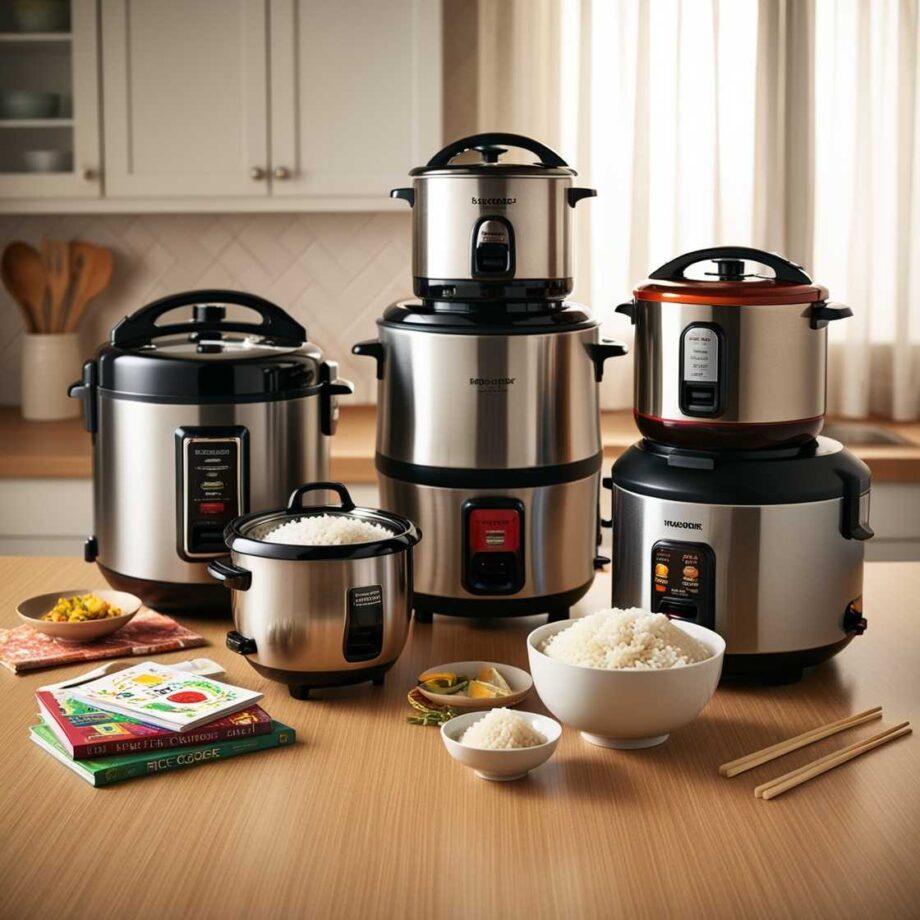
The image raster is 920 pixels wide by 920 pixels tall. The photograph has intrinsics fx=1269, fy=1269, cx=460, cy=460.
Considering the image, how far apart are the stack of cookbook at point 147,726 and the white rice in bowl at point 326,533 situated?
Result: 0.52 feet

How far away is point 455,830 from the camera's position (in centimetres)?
104

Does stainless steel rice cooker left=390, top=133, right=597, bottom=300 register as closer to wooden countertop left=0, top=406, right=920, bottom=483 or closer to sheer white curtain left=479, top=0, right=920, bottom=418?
wooden countertop left=0, top=406, right=920, bottom=483

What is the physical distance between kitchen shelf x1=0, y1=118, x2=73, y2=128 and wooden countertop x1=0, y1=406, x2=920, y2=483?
28.6 inches

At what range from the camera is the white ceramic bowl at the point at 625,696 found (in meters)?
1.13

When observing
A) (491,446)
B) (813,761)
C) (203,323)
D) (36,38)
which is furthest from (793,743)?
(36,38)

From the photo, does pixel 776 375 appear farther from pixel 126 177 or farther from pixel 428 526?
pixel 126 177

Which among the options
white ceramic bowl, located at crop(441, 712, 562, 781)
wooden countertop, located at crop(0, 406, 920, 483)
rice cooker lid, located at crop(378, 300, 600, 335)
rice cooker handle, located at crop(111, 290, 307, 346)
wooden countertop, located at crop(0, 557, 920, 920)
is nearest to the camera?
wooden countertop, located at crop(0, 557, 920, 920)

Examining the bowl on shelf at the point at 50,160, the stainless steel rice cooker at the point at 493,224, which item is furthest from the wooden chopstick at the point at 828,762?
the bowl on shelf at the point at 50,160

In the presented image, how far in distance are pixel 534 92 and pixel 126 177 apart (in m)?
1.02

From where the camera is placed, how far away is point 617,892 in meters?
0.94

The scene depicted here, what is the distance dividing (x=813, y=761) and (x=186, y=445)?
31.4 inches

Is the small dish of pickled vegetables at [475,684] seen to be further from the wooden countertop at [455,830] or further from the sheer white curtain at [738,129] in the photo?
the sheer white curtain at [738,129]

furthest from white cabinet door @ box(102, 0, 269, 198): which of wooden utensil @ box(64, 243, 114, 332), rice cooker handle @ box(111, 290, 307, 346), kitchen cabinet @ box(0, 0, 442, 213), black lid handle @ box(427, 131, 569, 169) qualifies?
black lid handle @ box(427, 131, 569, 169)

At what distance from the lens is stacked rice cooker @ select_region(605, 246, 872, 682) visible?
1.33m
